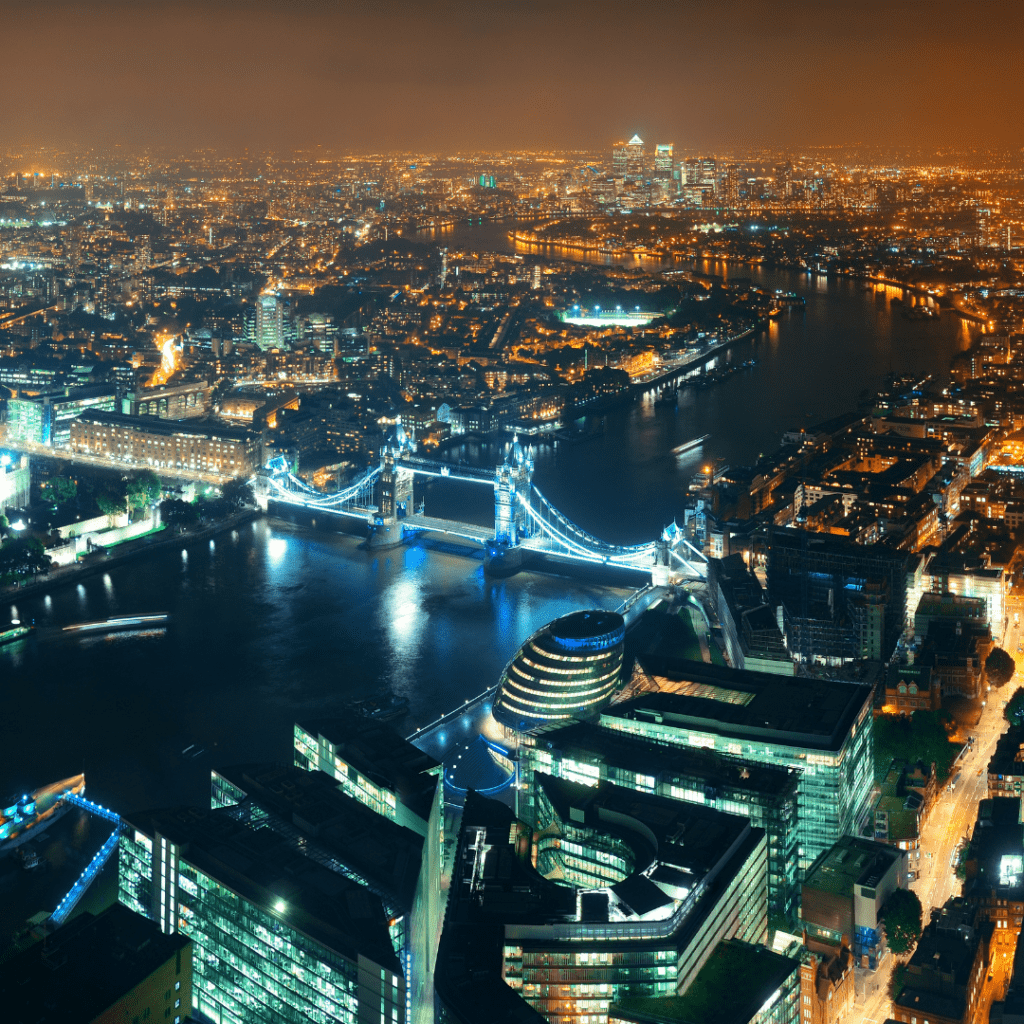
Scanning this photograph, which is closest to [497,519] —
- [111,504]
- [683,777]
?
[111,504]

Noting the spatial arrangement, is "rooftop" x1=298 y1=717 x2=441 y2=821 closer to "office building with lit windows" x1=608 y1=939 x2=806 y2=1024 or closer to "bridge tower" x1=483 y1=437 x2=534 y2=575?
"office building with lit windows" x1=608 y1=939 x2=806 y2=1024

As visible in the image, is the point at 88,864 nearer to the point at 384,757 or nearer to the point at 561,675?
the point at 384,757

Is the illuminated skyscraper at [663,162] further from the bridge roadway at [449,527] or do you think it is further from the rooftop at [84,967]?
the rooftop at [84,967]

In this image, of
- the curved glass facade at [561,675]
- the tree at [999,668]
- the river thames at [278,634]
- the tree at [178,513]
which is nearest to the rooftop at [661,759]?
the curved glass facade at [561,675]

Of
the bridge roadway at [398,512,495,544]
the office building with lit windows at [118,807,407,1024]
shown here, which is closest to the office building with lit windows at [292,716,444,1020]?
the office building with lit windows at [118,807,407,1024]

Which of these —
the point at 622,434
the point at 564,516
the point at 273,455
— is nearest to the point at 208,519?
the point at 273,455

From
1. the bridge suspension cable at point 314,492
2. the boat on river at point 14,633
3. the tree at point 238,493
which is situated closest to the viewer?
the boat on river at point 14,633

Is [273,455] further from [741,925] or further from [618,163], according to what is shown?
[618,163]

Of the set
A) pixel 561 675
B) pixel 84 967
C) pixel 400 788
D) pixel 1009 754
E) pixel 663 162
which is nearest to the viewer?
pixel 84 967
